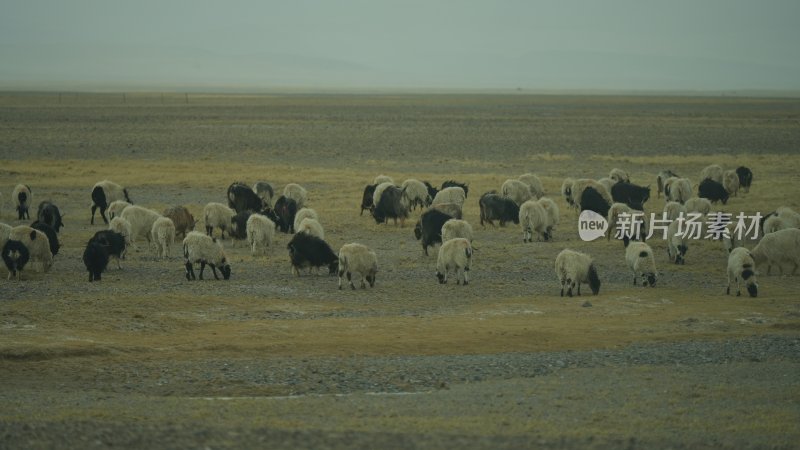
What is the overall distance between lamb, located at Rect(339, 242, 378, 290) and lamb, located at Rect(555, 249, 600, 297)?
331 centimetres

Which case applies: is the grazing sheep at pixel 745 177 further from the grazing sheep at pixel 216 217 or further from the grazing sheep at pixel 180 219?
the grazing sheep at pixel 180 219

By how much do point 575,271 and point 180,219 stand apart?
9927 mm

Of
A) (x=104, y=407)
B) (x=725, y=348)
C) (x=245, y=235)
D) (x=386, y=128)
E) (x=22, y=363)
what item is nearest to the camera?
(x=104, y=407)

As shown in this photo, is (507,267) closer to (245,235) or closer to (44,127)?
(245,235)

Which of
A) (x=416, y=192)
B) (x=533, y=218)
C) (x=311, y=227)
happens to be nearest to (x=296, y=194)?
(x=416, y=192)

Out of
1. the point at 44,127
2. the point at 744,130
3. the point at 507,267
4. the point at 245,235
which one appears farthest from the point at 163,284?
the point at 744,130

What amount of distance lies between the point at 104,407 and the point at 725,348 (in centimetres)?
812

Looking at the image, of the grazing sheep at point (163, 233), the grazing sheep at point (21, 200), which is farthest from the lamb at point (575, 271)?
the grazing sheep at point (21, 200)

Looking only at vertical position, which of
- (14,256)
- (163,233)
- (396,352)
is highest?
(163,233)

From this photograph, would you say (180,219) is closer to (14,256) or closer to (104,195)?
(104,195)

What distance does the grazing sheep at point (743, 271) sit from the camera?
18.5 meters

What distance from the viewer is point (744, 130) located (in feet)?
234

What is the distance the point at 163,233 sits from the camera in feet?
73.3

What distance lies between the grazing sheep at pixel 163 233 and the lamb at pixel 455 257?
19.8 feet
